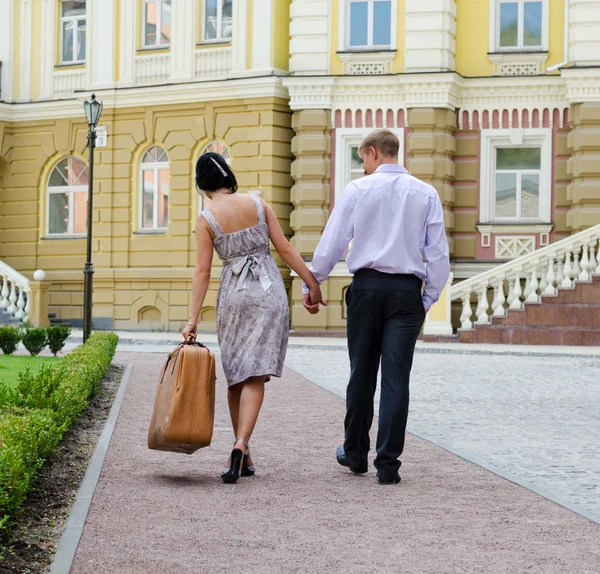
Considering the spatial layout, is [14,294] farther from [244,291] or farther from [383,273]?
[383,273]

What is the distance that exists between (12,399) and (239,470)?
1.86m

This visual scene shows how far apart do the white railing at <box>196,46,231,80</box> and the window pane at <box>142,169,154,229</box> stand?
246 cm

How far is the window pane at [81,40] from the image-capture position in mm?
28484

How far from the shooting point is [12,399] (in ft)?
Answer: 26.3

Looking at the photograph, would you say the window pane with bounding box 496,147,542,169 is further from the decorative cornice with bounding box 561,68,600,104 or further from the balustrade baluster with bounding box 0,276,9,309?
the balustrade baluster with bounding box 0,276,9,309

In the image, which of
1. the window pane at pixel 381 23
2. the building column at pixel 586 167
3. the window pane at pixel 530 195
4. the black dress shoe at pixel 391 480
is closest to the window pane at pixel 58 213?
the window pane at pixel 381 23

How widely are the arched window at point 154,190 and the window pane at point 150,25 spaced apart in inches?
91.7

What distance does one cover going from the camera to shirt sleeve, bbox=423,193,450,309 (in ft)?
23.7

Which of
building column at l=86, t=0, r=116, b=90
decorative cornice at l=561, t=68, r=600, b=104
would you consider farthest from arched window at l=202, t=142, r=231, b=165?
decorative cornice at l=561, t=68, r=600, b=104

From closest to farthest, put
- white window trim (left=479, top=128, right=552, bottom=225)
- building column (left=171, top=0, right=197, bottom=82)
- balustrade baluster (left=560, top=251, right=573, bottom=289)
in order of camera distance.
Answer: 1. balustrade baluster (left=560, top=251, right=573, bottom=289)
2. white window trim (left=479, top=128, right=552, bottom=225)
3. building column (left=171, top=0, right=197, bottom=82)

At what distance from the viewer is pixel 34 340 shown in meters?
17.1

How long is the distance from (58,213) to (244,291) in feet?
73.5

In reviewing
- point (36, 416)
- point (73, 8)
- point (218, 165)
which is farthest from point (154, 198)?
point (36, 416)

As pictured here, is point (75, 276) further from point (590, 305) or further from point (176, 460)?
point (176, 460)
